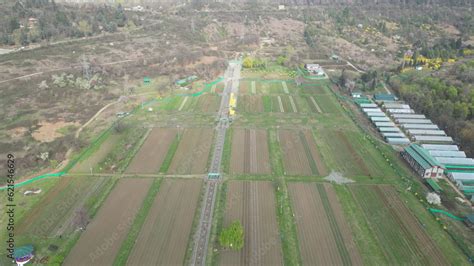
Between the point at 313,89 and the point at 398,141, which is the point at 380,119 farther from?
the point at 313,89

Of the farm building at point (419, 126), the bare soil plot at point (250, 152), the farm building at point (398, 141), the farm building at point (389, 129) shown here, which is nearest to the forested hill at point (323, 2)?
the bare soil plot at point (250, 152)

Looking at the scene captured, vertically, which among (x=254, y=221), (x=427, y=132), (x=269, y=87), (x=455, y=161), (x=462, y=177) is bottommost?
(x=254, y=221)

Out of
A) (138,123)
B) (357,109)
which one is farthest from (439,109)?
(138,123)

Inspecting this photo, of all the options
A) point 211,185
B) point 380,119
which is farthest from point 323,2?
point 211,185

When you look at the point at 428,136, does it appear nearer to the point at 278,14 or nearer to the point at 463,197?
the point at 463,197

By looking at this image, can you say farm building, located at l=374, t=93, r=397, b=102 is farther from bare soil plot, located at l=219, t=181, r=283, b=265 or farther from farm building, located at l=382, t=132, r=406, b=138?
bare soil plot, located at l=219, t=181, r=283, b=265

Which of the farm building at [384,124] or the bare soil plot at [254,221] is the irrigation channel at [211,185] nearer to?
the bare soil plot at [254,221]
